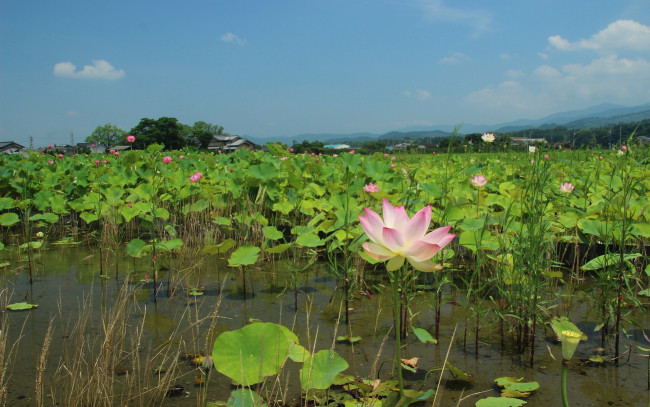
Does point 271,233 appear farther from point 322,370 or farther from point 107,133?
point 107,133

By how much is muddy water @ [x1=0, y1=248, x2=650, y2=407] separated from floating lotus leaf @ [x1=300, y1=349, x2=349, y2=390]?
0.29ft

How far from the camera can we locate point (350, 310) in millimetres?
2754

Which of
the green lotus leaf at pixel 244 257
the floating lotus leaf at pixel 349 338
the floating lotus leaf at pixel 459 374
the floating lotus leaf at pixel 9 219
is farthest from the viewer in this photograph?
the floating lotus leaf at pixel 9 219

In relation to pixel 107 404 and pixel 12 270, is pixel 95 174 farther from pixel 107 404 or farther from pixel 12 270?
pixel 107 404

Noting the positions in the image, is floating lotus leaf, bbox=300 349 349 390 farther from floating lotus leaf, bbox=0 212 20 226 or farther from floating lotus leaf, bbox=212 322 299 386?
floating lotus leaf, bbox=0 212 20 226

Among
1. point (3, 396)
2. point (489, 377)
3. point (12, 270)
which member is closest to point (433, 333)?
point (489, 377)

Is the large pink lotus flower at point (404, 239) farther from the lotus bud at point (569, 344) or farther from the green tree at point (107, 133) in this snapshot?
the green tree at point (107, 133)

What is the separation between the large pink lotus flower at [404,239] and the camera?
1108 mm

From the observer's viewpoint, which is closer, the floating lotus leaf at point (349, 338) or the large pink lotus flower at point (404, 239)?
the large pink lotus flower at point (404, 239)

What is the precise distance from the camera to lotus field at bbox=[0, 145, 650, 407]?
1.53m

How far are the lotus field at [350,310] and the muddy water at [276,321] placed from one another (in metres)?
0.01

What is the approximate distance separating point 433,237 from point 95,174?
5.49 m

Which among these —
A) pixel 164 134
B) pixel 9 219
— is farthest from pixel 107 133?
pixel 9 219

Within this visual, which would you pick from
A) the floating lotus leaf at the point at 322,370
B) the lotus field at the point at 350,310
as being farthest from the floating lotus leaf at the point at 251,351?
the floating lotus leaf at the point at 322,370
